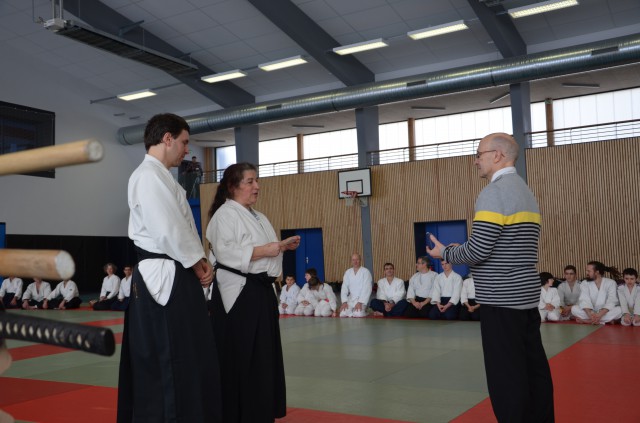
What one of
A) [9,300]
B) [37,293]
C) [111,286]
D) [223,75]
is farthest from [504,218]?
[9,300]

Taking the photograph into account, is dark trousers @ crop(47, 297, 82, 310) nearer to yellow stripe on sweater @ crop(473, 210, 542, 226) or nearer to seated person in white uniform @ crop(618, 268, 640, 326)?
seated person in white uniform @ crop(618, 268, 640, 326)

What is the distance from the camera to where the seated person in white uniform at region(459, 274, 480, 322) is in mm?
11312

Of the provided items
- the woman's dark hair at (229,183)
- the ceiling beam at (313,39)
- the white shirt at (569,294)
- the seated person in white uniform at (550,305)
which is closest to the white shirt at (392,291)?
the seated person in white uniform at (550,305)

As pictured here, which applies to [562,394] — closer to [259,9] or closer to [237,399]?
[237,399]

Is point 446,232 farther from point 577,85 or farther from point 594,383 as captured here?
point 594,383

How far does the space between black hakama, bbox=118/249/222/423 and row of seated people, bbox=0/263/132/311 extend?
42.7 feet

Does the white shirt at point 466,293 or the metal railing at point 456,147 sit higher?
the metal railing at point 456,147

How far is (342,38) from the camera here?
1666 centimetres

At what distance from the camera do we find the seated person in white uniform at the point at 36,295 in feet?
53.1

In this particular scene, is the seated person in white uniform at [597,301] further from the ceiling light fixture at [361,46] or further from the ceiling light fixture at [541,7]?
the ceiling light fixture at [361,46]

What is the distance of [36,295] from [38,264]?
17.4 meters

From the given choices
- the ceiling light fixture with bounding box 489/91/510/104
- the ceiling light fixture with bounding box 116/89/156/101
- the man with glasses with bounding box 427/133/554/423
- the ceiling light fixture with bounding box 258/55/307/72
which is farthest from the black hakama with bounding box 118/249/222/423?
the ceiling light fixture with bounding box 116/89/156/101

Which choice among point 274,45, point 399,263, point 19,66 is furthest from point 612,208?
point 19,66

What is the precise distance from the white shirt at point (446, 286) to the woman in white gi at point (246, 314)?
8.27m
